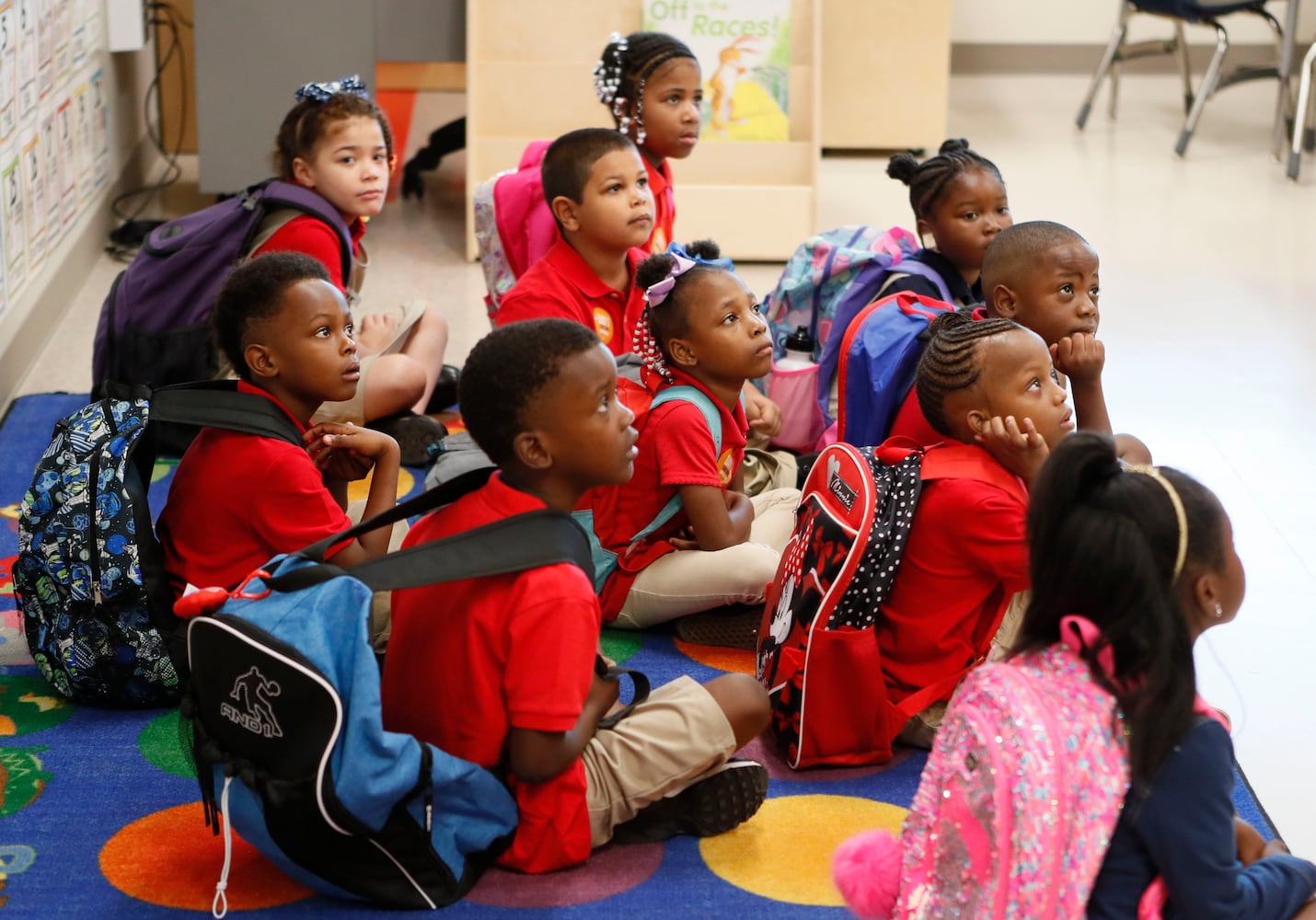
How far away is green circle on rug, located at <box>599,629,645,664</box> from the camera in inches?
94.9

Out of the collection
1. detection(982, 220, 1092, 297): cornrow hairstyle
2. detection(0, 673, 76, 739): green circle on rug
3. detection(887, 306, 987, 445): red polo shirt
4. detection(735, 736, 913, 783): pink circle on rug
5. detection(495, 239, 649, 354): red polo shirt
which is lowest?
detection(735, 736, 913, 783): pink circle on rug

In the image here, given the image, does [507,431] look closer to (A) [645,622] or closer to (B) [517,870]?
(B) [517,870]

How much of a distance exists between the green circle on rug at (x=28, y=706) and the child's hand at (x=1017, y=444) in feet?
4.57

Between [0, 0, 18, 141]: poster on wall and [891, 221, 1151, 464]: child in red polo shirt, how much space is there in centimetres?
228

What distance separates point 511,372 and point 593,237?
1198 mm

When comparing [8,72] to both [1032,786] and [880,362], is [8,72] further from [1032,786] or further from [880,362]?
[1032,786]

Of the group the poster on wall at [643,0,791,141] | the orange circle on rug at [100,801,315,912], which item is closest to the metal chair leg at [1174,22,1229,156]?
the poster on wall at [643,0,791,141]

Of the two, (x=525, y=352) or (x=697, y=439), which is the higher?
(x=525, y=352)

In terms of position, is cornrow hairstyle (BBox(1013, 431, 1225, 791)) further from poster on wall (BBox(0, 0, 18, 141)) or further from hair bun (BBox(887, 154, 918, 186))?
poster on wall (BBox(0, 0, 18, 141))

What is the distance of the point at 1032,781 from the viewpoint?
1338 millimetres

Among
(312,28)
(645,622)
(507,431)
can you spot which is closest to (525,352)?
(507,431)

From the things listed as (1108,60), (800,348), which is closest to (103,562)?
(800,348)

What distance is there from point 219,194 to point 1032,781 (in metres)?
4.30

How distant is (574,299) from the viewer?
9.25 ft
